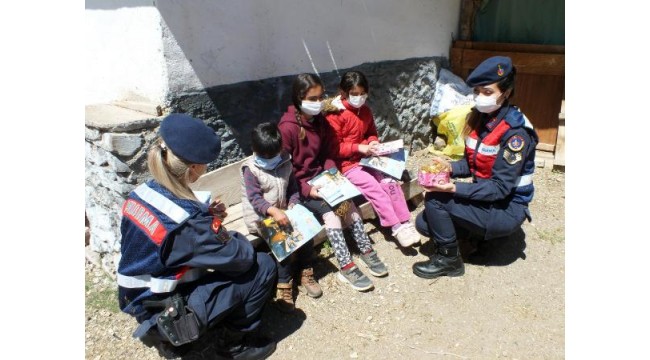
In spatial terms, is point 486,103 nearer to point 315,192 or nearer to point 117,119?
point 315,192

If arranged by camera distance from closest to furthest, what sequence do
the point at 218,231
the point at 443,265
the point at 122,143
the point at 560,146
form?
1. the point at 218,231
2. the point at 122,143
3. the point at 443,265
4. the point at 560,146

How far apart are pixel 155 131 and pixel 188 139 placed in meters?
1.13

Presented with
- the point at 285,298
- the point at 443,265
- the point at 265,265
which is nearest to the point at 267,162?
the point at 265,265

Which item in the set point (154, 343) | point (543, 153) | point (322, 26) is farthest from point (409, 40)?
point (154, 343)

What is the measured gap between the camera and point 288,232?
3.21 meters

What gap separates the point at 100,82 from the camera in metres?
3.86

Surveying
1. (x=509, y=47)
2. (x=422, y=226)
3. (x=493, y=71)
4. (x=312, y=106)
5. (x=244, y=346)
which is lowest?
(x=244, y=346)

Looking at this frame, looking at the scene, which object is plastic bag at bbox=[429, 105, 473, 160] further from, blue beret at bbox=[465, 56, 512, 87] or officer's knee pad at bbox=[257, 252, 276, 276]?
officer's knee pad at bbox=[257, 252, 276, 276]

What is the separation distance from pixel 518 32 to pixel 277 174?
436cm

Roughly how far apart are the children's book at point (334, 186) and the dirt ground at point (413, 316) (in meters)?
0.61

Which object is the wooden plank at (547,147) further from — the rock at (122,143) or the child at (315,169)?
the rock at (122,143)

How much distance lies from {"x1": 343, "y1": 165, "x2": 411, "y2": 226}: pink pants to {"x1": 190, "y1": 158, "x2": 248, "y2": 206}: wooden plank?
926mm

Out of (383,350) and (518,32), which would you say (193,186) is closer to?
(383,350)

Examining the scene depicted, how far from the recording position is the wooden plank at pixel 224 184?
3.64 metres
